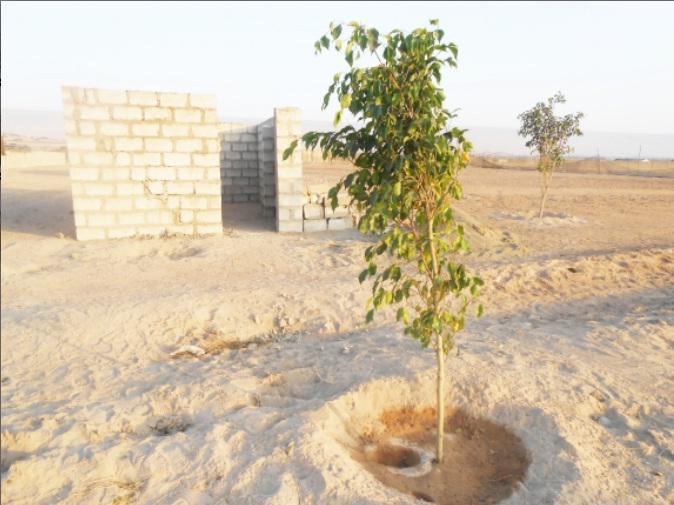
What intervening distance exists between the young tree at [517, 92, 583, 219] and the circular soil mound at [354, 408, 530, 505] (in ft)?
29.4

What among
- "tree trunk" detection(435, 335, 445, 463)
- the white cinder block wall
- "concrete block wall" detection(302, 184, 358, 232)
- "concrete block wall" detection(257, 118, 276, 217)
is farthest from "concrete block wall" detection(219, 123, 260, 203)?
"tree trunk" detection(435, 335, 445, 463)

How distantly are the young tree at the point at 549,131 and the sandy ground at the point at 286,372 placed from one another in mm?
3829

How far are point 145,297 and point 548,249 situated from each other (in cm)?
709

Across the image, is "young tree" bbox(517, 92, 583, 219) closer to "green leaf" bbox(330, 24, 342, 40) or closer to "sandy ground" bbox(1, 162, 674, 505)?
"sandy ground" bbox(1, 162, 674, 505)

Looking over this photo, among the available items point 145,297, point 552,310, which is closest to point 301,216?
point 145,297

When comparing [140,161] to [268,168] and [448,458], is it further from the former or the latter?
[448,458]

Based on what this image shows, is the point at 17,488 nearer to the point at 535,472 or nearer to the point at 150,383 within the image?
the point at 150,383

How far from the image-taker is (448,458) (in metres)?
3.78

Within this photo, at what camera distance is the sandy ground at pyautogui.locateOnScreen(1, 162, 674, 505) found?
323 cm

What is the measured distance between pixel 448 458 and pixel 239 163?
11332 mm

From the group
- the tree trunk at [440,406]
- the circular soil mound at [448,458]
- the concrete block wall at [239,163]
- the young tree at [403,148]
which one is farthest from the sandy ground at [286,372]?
the concrete block wall at [239,163]

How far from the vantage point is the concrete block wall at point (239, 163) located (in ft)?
44.5

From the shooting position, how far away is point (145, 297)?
6.38 metres

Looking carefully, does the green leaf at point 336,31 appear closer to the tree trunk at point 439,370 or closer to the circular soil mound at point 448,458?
the tree trunk at point 439,370
